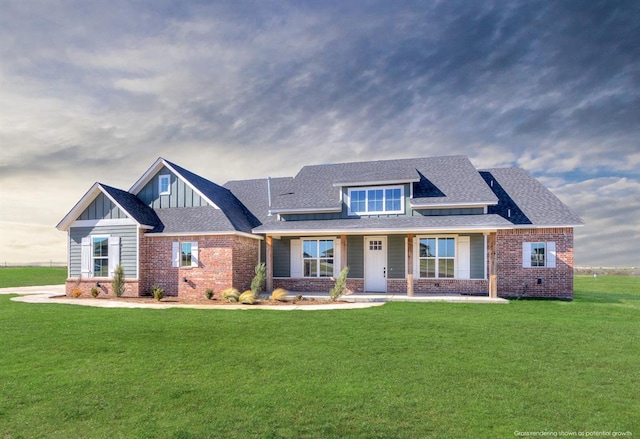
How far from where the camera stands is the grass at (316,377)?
17.5ft

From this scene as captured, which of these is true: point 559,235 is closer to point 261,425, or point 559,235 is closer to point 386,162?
point 386,162

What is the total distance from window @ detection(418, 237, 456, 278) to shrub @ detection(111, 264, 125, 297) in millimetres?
14341

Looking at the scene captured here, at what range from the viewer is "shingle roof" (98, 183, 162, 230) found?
1927cm

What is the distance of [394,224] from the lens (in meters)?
18.4

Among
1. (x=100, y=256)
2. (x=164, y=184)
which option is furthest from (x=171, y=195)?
Result: (x=100, y=256)

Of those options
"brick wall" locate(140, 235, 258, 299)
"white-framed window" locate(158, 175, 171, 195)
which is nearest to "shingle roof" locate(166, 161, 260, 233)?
"white-framed window" locate(158, 175, 171, 195)

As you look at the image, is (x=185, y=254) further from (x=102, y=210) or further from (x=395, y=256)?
(x=395, y=256)

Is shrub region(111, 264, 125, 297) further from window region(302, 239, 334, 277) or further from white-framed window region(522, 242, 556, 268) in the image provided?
white-framed window region(522, 242, 556, 268)

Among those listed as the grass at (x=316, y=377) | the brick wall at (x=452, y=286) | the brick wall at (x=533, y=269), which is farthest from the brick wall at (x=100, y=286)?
the brick wall at (x=533, y=269)

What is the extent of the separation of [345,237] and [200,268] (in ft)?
22.9

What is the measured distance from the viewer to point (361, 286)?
20172 millimetres

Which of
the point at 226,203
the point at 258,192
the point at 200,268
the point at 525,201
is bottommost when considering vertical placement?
the point at 200,268

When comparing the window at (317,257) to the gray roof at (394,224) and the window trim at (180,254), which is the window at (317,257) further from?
the window trim at (180,254)

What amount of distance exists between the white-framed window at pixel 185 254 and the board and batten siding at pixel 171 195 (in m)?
2.34
